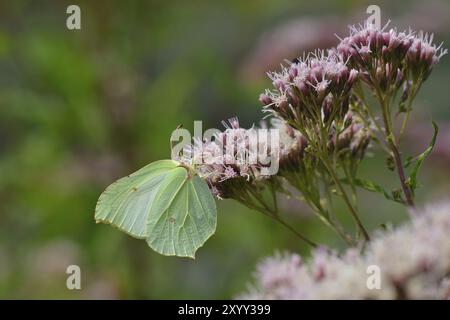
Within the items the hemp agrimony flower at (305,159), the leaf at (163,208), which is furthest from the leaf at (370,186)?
the leaf at (163,208)

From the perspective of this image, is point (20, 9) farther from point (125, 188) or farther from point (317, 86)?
point (317, 86)

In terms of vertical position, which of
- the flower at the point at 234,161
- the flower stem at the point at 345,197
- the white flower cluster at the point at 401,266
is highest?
the flower at the point at 234,161

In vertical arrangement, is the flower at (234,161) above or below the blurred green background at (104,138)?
below

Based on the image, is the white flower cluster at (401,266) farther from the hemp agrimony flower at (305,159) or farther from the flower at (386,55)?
the flower at (386,55)

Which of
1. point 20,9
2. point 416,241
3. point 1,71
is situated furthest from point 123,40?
point 1,71

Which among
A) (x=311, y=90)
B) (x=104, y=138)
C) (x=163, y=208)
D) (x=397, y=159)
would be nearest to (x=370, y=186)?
(x=397, y=159)

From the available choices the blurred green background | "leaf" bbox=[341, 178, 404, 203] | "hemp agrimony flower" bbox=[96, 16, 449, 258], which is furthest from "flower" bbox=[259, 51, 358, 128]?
the blurred green background

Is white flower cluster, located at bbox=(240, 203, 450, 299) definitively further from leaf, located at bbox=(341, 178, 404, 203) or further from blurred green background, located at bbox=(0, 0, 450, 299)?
blurred green background, located at bbox=(0, 0, 450, 299)
